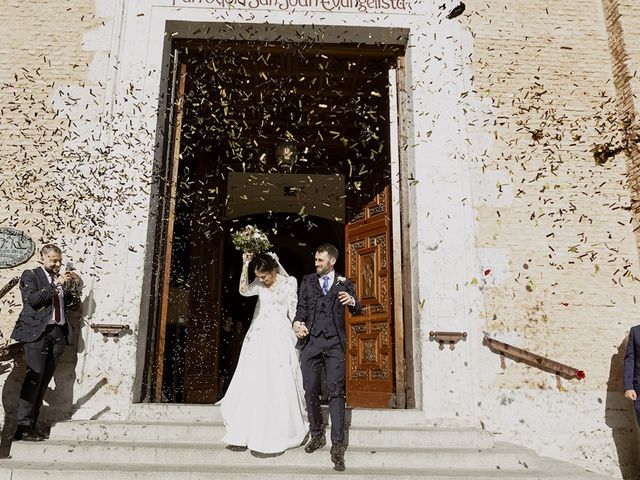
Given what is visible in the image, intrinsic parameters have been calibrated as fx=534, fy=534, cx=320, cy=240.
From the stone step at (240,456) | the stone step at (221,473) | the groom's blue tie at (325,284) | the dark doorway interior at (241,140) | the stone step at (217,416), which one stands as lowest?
the stone step at (221,473)

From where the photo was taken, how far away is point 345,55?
707cm

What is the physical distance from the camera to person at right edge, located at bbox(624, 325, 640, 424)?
17.0ft

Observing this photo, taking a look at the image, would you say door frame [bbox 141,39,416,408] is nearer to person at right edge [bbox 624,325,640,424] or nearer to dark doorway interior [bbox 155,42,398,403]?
dark doorway interior [bbox 155,42,398,403]

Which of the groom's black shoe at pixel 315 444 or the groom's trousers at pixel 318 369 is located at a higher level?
the groom's trousers at pixel 318 369

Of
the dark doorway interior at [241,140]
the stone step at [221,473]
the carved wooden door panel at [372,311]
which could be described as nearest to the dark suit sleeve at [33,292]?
the stone step at [221,473]

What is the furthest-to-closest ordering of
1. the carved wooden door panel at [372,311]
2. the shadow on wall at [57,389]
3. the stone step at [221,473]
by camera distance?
the carved wooden door panel at [372,311], the shadow on wall at [57,389], the stone step at [221,473]

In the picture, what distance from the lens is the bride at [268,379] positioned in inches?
176

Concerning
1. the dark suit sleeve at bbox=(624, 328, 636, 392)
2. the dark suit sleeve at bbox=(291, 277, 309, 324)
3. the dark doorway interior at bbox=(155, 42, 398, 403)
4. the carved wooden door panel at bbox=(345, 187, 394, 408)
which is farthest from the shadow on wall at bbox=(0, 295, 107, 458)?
the dark suit sleeve at bbox=(624, 328, 636, 392)

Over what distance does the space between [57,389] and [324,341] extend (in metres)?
2.89

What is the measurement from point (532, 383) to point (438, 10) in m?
4.51

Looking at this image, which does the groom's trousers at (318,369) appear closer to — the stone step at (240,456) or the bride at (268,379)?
the bride at (268,379)

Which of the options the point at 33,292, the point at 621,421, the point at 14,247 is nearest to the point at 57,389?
the point at 33,292

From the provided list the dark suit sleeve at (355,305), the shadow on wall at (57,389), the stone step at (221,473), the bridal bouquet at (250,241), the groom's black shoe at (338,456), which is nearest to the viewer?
the stone step at (221,473)

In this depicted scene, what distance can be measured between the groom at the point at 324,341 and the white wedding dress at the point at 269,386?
0.66ft
